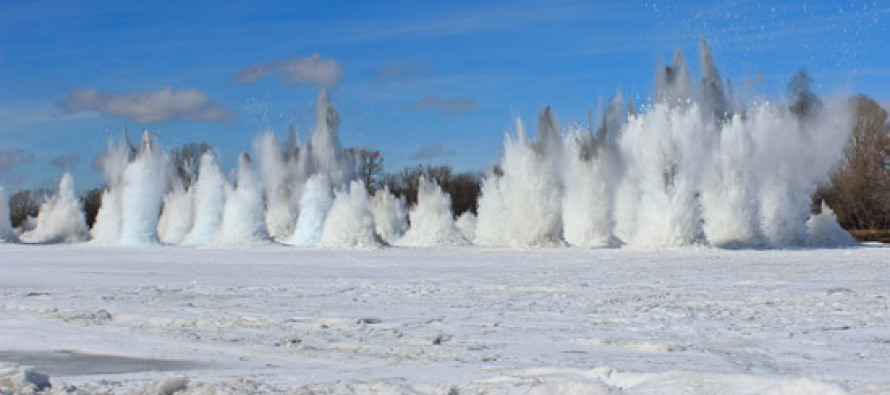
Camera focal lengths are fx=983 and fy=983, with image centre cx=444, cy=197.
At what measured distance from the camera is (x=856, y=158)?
182 feet

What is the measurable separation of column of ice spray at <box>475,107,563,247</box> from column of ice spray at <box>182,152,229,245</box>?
11986mm

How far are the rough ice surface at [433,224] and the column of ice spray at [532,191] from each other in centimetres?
196

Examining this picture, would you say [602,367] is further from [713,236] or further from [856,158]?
[856,158]

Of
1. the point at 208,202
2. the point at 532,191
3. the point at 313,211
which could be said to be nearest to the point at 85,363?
the point at 532,191

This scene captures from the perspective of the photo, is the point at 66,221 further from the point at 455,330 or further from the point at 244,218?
the point at 455,330

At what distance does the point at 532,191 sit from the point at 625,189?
21.4 feet

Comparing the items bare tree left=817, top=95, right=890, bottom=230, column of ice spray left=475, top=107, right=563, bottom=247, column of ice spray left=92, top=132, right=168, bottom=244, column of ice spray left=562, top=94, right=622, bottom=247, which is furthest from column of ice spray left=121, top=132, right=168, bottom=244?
bare tree left=817, top=95, right=890, bottom=230

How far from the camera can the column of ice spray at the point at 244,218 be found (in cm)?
3378

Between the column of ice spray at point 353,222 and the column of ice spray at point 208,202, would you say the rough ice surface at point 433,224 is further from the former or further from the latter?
the column of ice spray at point 208,202

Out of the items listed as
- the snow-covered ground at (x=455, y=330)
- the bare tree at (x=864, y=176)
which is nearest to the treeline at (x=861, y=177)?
the bare tree at (x=864, y=176)

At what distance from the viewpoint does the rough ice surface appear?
109ft

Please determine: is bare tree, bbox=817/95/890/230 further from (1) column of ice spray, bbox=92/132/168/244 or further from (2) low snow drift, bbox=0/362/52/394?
(2) low snow drift, bbox=0/362/52/394

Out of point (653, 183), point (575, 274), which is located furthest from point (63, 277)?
point (653, 183)

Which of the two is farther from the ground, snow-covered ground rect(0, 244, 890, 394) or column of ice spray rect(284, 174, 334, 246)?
column of ice spray rect(284, 174, 334, 246)
